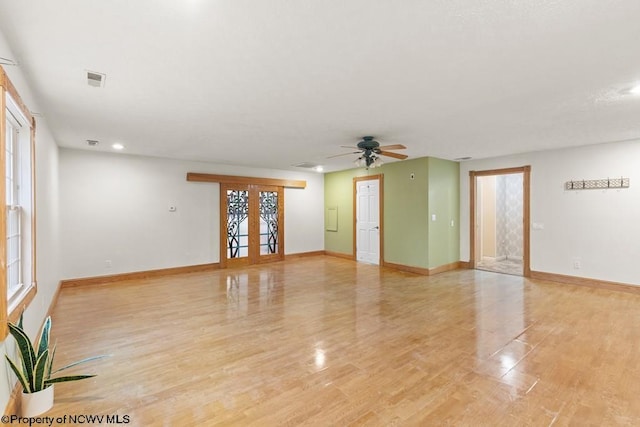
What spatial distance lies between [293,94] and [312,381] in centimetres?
248

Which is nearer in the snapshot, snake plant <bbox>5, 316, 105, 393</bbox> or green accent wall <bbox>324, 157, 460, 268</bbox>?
snake plant <bbox>5, 316, 105, 393</bbox>

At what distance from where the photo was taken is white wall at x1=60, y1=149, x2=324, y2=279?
18.0 feet

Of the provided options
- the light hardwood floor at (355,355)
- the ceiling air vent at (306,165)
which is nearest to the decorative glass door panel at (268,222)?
the ceiling air vent at (306,165)

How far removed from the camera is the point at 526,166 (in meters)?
5.93

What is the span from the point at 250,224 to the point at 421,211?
398 centimetres

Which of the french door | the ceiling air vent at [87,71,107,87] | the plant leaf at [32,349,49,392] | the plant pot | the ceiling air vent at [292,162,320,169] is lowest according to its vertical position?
the plant pot

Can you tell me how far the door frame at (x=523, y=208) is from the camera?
5.94 meters

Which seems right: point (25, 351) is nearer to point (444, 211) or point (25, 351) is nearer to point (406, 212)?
point (406, 212)

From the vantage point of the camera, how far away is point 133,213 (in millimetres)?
6070

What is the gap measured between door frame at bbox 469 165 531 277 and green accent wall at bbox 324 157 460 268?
0.97 ft

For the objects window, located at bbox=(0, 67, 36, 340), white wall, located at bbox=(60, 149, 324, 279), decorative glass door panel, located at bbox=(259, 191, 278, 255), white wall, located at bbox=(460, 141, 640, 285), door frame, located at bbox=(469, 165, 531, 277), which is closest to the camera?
window, located at bbox=(0, 67, 36, 340)

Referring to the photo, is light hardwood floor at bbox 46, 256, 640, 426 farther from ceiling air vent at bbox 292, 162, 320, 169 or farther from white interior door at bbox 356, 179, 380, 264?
ceiling air vent at bbox 292, 162, 320, 169

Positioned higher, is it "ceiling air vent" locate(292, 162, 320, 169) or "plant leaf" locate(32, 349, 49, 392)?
"ceiling air vent" locate(292, 162, 320, 169)

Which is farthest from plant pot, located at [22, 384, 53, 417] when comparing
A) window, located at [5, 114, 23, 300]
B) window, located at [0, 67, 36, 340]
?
window, located at [5, 114, 23, 300]
